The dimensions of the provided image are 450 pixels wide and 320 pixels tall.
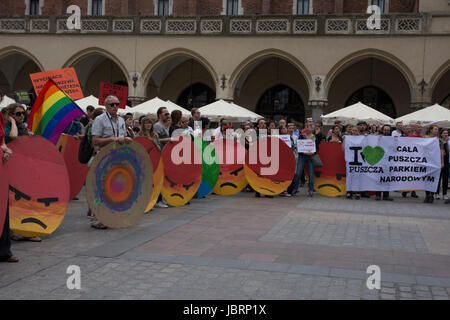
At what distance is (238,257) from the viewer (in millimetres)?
5801

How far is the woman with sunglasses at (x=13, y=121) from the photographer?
5820 mm

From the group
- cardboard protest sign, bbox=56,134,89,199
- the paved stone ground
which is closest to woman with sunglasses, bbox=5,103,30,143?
the paved stone ground

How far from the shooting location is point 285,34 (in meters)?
22.1

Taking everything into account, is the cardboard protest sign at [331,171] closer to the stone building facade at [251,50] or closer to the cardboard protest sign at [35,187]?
the cardboard protest sign at [35,187]

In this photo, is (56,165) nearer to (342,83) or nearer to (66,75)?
(66,75)

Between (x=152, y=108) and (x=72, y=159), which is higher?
(x=152, y=108)

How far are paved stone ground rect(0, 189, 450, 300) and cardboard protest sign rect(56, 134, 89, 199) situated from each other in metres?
0.50

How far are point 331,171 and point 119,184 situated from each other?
6829 millimetres

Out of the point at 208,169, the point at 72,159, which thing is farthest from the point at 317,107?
the point at 72,159

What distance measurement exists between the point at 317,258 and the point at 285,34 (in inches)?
700

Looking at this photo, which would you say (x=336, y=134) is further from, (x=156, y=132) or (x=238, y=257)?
(x=238, y=257)

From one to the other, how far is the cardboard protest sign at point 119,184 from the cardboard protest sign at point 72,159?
6.98 ft

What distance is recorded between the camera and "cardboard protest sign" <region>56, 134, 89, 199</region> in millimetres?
9164

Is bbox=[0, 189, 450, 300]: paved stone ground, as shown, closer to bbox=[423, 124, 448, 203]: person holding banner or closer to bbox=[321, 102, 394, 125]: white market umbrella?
bbox=[423, 124, 448, 203]: person holding banner
